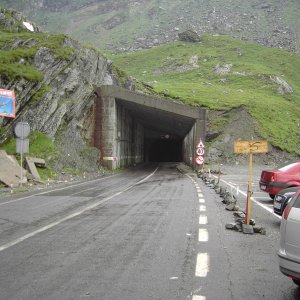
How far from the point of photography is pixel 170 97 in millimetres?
64375

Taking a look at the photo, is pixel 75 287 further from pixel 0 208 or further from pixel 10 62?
pixel 10 62

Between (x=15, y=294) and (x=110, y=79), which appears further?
(x=110, y=79)

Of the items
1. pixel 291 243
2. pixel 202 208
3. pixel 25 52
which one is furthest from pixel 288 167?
pixel 25 52

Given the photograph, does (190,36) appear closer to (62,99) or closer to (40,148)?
(62,99)

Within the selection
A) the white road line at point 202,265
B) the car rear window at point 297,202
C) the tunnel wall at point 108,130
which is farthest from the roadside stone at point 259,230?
the tunnel wall at point 108,130

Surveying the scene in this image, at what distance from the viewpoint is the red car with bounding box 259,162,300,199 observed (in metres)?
14.4

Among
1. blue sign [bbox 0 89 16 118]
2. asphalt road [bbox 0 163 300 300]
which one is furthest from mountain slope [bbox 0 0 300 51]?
asphalt road [bbox 0 163 300 300]

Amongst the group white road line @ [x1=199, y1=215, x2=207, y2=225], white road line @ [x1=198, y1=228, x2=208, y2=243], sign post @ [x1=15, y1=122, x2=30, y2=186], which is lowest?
white road line @ [x1=199, y1=215, x2=207, y2=225]

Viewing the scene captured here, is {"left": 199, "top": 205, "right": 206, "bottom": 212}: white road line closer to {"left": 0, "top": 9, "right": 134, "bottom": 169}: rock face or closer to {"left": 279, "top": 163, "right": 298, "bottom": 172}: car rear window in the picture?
{"left": 279, "top": 163, "right": 298, "bottom": 172}: car rear window

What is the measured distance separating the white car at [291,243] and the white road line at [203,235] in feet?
9.18

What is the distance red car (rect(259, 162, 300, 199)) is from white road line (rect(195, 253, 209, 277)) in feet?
27.0

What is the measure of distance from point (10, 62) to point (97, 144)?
11.5 m

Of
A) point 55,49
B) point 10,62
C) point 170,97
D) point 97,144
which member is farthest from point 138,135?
point 10,62

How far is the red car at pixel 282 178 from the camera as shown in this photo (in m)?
14.4
